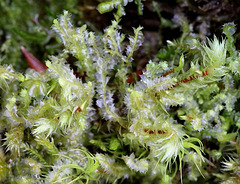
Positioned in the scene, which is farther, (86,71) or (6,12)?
(6,12)

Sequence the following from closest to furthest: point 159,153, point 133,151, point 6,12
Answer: point 159,153 → point 133,151 → point 6,12

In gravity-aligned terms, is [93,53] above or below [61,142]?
above

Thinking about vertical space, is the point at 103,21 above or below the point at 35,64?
above

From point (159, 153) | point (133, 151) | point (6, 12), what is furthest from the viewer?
point (6, 12)

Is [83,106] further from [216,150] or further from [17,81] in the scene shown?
[216,150]

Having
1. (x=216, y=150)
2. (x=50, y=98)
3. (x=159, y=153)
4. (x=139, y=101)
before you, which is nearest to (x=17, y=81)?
(x=50, y=98)

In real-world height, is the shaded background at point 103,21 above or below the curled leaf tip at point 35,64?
above

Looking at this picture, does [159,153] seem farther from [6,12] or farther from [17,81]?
[6,12]

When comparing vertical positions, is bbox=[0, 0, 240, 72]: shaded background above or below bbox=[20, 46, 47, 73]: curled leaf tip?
above

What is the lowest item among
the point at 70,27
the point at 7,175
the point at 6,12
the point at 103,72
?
the point at 7,175

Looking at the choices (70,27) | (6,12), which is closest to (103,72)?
(70,27)
